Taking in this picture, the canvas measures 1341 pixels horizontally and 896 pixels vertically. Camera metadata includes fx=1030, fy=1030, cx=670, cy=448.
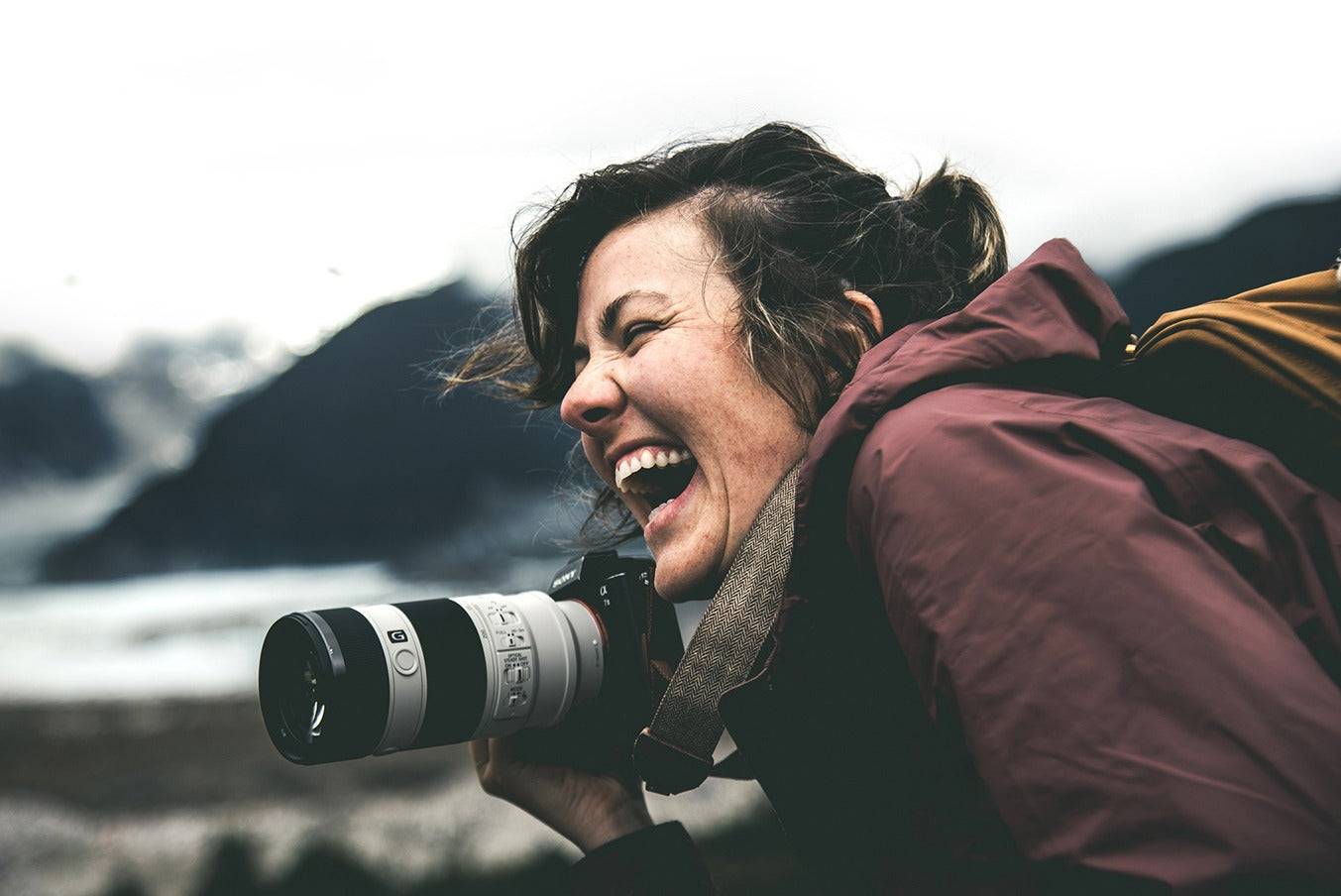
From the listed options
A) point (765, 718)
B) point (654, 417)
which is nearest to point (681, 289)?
point (654, 417)

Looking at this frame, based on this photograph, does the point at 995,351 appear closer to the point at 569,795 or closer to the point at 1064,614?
the point at 1064,614

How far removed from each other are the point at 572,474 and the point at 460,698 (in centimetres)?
46

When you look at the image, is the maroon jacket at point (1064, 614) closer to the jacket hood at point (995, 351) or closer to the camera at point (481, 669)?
the jacket hood at point (995, 351)

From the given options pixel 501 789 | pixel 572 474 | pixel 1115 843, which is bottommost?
pixel 501 789

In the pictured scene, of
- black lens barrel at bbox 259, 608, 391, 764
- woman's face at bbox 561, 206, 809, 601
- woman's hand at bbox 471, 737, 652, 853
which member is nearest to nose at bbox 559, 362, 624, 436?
woman's face at bbox 561, 206, 809, 601

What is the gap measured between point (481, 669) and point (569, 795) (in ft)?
0.76

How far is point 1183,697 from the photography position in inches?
13.2

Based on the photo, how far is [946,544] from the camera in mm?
402

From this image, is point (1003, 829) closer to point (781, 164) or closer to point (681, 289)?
point (681, 289)

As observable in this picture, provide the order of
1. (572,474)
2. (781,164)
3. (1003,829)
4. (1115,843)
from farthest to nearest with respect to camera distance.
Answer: (572,474) → (781,164) → (1003,829) → (1115,843)

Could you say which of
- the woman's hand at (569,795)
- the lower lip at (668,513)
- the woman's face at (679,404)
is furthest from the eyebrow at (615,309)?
the woman's hand at (569,795)

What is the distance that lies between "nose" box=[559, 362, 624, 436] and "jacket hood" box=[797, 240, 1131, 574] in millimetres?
291

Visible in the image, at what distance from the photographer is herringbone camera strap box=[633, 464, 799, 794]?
616 mm

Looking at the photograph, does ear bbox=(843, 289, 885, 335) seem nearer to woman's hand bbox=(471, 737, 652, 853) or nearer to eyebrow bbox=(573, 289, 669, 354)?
eyebrow bbox=(573, 289, 669, 354)
